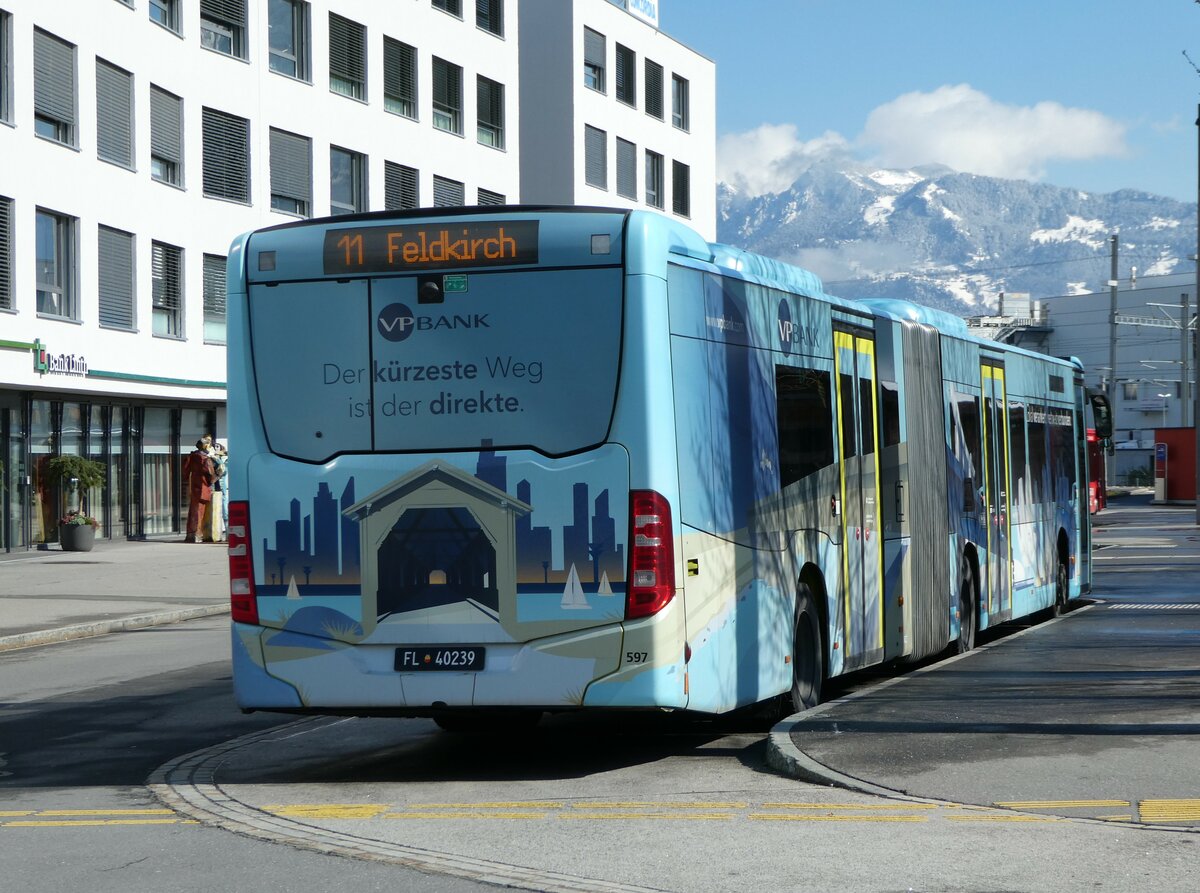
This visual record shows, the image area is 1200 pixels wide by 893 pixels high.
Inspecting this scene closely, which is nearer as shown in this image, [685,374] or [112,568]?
[685,374]

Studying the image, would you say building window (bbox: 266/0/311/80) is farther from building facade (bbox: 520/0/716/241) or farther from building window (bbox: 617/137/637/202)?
building window (bbox: 617/137/637/202)

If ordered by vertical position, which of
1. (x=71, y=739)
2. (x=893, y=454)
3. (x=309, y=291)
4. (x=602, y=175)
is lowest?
(x=71, y=739)

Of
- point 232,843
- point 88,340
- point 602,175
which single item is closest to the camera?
point 232,843

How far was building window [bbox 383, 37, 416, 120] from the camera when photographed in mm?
45875

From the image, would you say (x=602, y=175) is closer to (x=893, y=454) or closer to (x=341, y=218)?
(x=893, y=454)

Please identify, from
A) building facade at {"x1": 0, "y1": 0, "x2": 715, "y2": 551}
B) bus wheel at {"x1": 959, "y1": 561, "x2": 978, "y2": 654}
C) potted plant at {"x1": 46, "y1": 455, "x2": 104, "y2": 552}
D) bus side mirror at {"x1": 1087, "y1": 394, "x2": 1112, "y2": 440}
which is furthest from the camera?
potted plant at {"x1": 46, "y1": 455, "x2": 104, "y2": 552}

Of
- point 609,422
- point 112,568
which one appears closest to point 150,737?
→ point 609,422

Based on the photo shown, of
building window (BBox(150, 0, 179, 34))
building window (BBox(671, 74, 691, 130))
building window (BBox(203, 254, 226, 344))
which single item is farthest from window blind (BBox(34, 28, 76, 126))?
building window (BBox(671, 74, 691, 130))

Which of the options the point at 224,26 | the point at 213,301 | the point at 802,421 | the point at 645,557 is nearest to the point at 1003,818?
the point at 645,557

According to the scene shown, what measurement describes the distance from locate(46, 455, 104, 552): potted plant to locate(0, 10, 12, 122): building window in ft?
20.8

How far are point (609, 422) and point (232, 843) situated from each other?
281 centimetres

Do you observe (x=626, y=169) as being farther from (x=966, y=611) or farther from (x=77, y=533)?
(x=966, y=611)

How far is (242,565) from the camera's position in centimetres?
952

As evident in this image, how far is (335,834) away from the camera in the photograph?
788 centimetres
